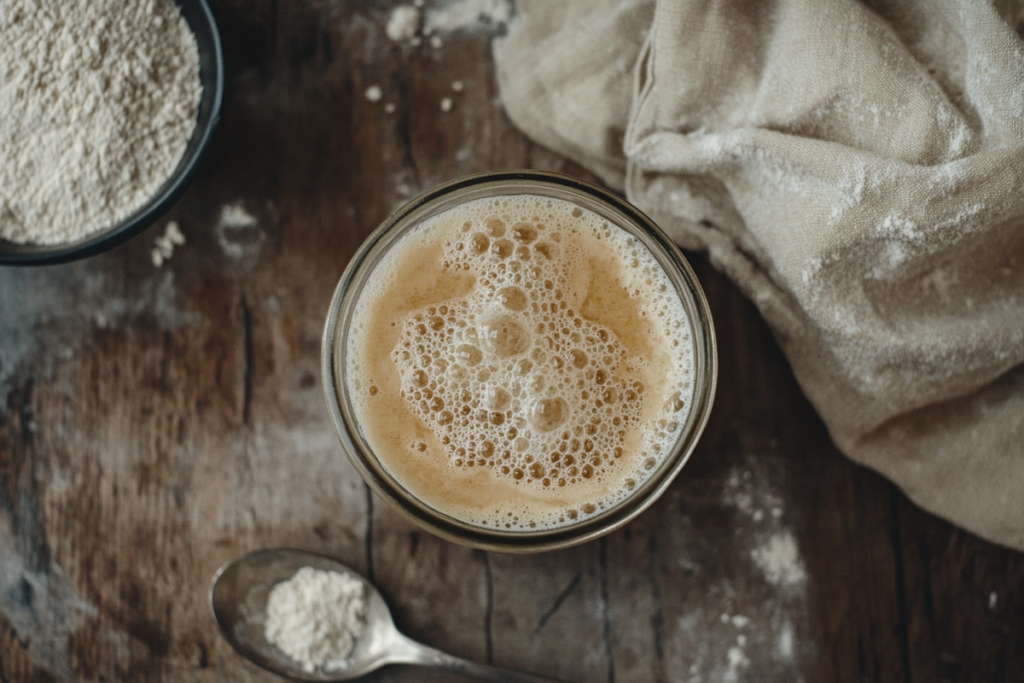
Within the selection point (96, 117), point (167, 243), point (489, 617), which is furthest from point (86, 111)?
point (489, 617)

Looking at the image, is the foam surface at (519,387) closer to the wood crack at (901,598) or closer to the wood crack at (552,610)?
the wood crack at (552,610)

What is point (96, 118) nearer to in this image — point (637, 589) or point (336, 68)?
point (336, 68)

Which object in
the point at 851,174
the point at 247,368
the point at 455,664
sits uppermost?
the point at 851,174

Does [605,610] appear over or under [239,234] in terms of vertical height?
under

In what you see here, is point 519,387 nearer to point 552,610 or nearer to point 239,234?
point 552,610

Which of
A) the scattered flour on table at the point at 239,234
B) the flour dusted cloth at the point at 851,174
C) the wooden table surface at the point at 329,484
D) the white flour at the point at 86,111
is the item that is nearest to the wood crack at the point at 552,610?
the wooden table surface at the point at 329,484

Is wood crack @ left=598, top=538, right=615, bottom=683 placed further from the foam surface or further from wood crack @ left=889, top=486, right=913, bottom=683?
wood crack @ left=889, top=486, right=913, bottom=683

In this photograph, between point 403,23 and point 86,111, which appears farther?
point 403,23

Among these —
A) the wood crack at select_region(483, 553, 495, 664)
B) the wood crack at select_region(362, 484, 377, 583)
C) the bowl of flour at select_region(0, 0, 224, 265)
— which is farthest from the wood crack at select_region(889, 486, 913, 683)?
the bowl of flour at select_region(0, 0, 224, 265)
